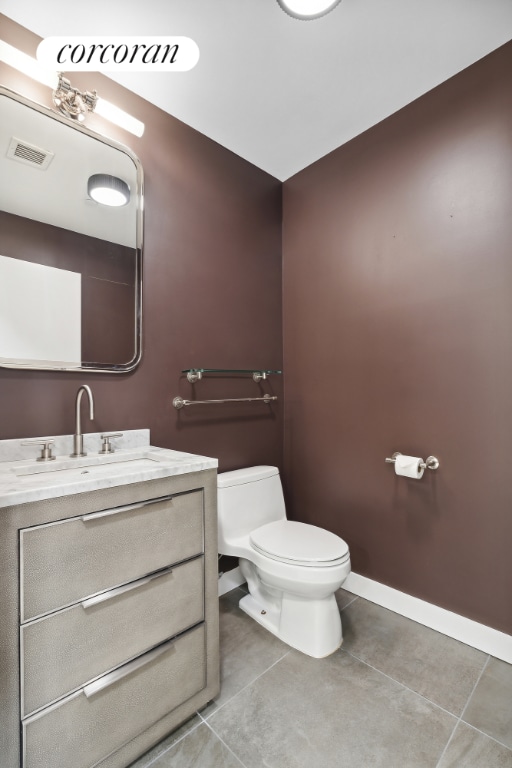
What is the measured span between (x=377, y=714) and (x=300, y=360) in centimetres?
167

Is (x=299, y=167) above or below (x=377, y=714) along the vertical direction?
above

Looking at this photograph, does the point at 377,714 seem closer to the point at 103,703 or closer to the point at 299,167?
the point at 103,703

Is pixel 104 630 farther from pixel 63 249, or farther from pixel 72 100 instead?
pixel 72 100

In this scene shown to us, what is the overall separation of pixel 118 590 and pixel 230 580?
1136 mm


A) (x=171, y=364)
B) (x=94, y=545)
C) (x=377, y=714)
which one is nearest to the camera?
(x=94, y=545)

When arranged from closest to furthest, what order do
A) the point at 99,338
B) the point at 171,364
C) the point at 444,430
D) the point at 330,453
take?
the point at 99,338, the point at 444,430, the point at 171,364, the point at 330,453

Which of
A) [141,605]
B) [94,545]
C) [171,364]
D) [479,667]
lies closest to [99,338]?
[171,364]

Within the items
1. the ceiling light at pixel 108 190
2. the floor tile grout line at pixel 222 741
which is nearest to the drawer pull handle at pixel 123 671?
the floor tile grout line at pixel 222 741

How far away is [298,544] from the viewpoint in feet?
5.30

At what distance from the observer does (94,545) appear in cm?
98

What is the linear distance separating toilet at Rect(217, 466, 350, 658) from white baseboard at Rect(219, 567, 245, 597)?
0.13 metres

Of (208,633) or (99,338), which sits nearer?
(208,633)

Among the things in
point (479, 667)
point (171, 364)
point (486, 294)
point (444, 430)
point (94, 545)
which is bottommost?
point (479, 667)

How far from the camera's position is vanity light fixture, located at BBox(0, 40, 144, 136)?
1357mm
